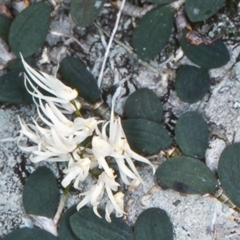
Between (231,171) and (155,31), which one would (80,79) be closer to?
(155,31)

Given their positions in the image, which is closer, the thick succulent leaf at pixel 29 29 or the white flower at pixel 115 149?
the white flower at pixel 115 149

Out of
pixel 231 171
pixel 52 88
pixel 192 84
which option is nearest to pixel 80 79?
pixel 52 88

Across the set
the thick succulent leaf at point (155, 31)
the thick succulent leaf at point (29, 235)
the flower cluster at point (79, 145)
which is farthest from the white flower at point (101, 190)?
the thick succulent leaf at point (155, 31)

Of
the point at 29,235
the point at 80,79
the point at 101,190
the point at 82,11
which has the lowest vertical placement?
the point at 29,235

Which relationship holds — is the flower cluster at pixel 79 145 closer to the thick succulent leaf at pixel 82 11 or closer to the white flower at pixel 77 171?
the white flower at pixel 77 171

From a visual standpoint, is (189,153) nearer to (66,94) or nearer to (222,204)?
(222,204)

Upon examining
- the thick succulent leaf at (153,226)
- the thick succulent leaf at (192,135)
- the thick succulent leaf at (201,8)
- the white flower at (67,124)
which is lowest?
the thick succulent leaf at (153,226)
